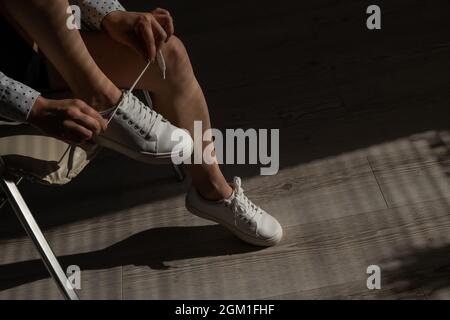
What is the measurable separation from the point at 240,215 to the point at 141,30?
0.49m

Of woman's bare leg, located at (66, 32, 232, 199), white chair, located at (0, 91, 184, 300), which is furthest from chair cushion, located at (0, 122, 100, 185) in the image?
woman's bare leg, located at (66, 32, 232, 199)

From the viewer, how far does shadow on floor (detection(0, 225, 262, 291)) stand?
1.70 m

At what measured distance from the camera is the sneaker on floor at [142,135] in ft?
4.49

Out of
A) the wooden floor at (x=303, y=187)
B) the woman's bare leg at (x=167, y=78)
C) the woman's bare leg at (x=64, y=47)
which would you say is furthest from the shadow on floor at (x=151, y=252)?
the woman's bare leg at (x=64, y=47)

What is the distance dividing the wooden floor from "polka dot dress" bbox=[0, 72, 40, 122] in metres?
0.55

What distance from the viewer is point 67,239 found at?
5.80ft

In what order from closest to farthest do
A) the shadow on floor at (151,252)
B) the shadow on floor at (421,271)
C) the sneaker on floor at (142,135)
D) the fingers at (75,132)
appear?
1. the fingers at (75,132)
2. the sneaker on floor at (142,135)
3. the shadow on floor at (421,271)
4. the shadow on floor at (151,252)

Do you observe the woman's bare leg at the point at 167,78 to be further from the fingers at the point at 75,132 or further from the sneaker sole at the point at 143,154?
the fingers at the point at 75,132

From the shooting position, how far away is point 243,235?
167 centimetres
